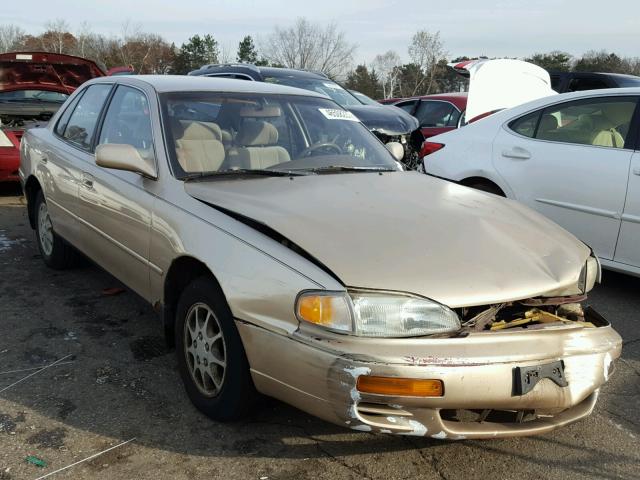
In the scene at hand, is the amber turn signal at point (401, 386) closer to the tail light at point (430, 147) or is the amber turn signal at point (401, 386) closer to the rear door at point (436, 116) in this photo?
the tail light at point (430, 147)

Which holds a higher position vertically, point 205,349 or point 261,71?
point 261,71

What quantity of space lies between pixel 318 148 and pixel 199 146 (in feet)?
2.39

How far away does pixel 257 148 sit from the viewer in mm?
3439

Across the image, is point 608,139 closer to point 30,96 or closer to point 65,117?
point 65,117

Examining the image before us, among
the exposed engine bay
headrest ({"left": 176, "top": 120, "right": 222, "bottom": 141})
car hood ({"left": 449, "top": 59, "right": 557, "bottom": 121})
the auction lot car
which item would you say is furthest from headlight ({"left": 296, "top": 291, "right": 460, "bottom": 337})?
car hood ({"left": 449, "top": 59, "right": 557, "bottom": 121})

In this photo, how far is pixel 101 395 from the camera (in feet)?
9.73

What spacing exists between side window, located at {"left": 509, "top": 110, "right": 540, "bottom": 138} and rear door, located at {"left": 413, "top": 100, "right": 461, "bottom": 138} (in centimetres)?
414

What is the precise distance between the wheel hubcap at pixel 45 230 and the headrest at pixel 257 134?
2.08 meters

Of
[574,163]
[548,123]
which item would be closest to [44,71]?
[548,123]

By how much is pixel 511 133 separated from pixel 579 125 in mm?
558

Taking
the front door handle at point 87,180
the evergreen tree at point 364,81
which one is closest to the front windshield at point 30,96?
the front door handle at point 87,180

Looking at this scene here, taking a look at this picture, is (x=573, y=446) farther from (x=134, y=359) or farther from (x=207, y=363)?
(x=134, y=359)

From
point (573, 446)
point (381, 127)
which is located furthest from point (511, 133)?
point (573, 446)

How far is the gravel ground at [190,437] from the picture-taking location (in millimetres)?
2426
